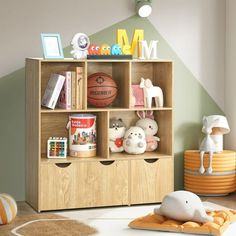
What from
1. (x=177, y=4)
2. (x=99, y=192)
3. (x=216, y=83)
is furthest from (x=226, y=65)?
(x=99, y=192)

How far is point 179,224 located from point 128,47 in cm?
152

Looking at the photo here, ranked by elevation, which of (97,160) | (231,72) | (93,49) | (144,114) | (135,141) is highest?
(93,49)

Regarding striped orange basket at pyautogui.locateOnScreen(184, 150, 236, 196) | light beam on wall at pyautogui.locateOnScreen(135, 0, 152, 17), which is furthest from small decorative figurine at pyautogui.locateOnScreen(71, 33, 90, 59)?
striped orange basket at pyautogui.locateOnScreen(184, 150, 236, 196)

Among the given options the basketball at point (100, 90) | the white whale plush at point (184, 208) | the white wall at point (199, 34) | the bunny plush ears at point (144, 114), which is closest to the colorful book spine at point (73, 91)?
the basketball at point (100, 90)

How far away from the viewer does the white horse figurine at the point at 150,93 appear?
4820 mm

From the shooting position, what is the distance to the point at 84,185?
15.1 feet

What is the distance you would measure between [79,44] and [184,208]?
1371 millimetres

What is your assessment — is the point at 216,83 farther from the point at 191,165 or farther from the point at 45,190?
the point at 45,190

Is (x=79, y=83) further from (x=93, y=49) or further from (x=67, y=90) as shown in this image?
(x=93, y=49)

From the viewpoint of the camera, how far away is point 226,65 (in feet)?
17.5

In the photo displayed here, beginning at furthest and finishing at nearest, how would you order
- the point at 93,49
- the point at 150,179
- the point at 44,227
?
the point at 150,179, the point at 93,49, the point at 44,227

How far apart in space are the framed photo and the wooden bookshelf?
0.14 feet

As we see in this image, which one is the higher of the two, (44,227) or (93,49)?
(93,49)

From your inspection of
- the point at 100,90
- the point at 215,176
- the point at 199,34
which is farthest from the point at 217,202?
the point at 199,34
